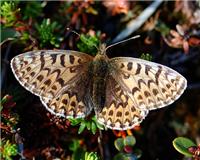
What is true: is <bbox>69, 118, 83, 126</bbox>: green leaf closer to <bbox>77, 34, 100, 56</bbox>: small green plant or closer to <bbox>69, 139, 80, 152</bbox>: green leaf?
<bbox>69, 139, 80, 152</bbox>: green leaf

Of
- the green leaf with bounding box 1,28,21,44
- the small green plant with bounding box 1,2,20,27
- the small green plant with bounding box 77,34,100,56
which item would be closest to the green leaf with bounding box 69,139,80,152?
the small green plant with bounding box 77,34,100,56

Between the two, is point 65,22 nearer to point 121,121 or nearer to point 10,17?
point 10,17

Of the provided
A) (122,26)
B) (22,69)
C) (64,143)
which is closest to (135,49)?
(122,26)

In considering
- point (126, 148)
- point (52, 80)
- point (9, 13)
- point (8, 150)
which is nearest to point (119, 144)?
point (126, 148)

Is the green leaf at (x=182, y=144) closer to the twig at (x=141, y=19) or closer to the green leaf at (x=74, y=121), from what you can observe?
the green leaf at (x=74, y=121)

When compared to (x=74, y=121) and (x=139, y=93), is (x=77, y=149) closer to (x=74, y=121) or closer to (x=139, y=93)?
(x=74, y=121)

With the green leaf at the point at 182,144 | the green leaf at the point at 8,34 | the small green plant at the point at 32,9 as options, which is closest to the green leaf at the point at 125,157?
the green leaf at the point at 182,144
